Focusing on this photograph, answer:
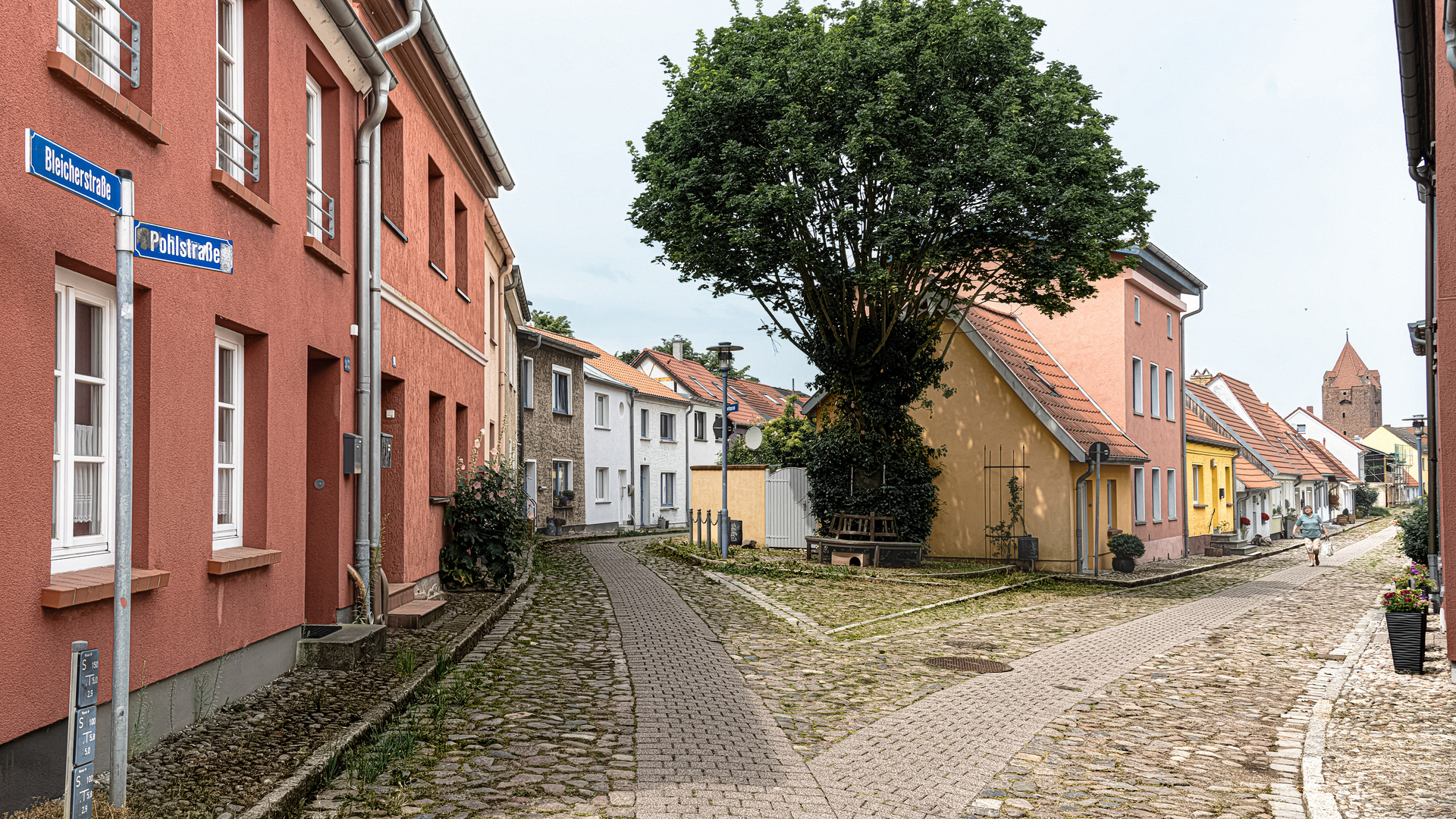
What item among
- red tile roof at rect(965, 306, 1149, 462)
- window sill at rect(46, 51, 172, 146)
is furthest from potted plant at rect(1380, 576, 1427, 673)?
red tile roof at rect(965, 306, 1149, 462)

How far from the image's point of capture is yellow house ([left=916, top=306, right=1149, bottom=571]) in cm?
2286

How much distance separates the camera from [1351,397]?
11938 centimetres

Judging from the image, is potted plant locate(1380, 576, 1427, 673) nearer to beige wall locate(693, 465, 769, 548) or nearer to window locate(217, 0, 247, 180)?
window locate(217, 0, 247, 180)

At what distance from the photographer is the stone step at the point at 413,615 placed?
404 inches

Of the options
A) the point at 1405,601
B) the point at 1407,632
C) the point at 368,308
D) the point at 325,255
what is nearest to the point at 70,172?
the point at 325,255

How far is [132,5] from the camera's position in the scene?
231 inches

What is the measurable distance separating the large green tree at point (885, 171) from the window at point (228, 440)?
40.6ft

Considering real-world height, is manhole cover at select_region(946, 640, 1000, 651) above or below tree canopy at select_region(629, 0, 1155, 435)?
below

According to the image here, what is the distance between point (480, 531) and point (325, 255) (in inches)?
214

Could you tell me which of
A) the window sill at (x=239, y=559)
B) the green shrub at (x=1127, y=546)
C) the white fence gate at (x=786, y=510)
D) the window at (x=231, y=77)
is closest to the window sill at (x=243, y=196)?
the window at (x=231, y=77)

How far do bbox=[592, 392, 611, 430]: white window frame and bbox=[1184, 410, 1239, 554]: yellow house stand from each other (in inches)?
773

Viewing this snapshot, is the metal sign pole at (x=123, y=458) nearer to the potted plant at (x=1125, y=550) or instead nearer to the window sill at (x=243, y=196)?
the window sill at (x=243, y=196)

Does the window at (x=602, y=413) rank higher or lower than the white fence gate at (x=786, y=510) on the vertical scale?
higher

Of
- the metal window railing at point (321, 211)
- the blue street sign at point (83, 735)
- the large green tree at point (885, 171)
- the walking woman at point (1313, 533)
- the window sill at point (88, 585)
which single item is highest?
the large green tree at point (885, 171)
